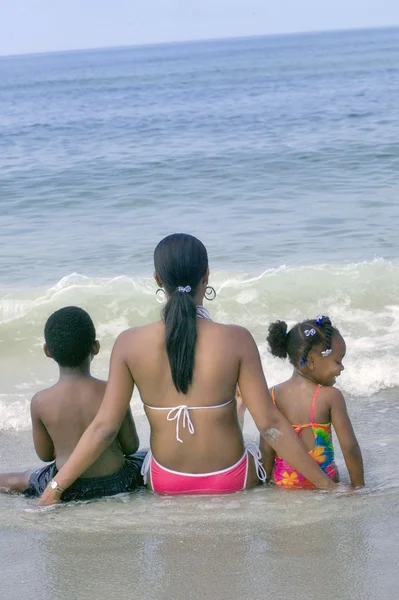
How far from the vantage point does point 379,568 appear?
2889mm

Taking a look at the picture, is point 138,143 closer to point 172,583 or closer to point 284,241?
point 284,241

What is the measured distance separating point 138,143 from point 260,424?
53.5ft

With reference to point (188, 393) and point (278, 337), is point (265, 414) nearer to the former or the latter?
point (188, 393)

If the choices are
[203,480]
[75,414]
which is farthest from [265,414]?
[75,414]

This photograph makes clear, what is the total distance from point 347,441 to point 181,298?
3.04 ft

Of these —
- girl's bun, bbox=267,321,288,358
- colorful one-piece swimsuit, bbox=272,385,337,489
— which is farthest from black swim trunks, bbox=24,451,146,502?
girl's bun, bbox=267,321,288,358

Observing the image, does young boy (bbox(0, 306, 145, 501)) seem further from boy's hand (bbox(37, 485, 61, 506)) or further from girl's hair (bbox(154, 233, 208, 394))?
girl's hair (bbox(154, 233, 208, 394))

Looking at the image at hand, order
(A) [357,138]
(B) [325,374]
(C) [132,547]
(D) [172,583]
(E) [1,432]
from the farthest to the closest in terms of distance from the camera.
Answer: (A) [357,138] → (E) [1,432] → (B) [325,374] → (C) [132,547] → (D) [172,583]

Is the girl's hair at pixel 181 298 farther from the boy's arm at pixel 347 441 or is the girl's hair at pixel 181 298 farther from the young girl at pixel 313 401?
the boy's arm at pixel 347 441

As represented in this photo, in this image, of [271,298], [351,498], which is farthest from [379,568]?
[271,298]

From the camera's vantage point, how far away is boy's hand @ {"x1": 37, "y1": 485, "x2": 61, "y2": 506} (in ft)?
11.6

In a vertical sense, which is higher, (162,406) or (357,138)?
(162,406)

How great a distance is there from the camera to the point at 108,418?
3.43 m

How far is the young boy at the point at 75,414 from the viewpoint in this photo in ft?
12.0
